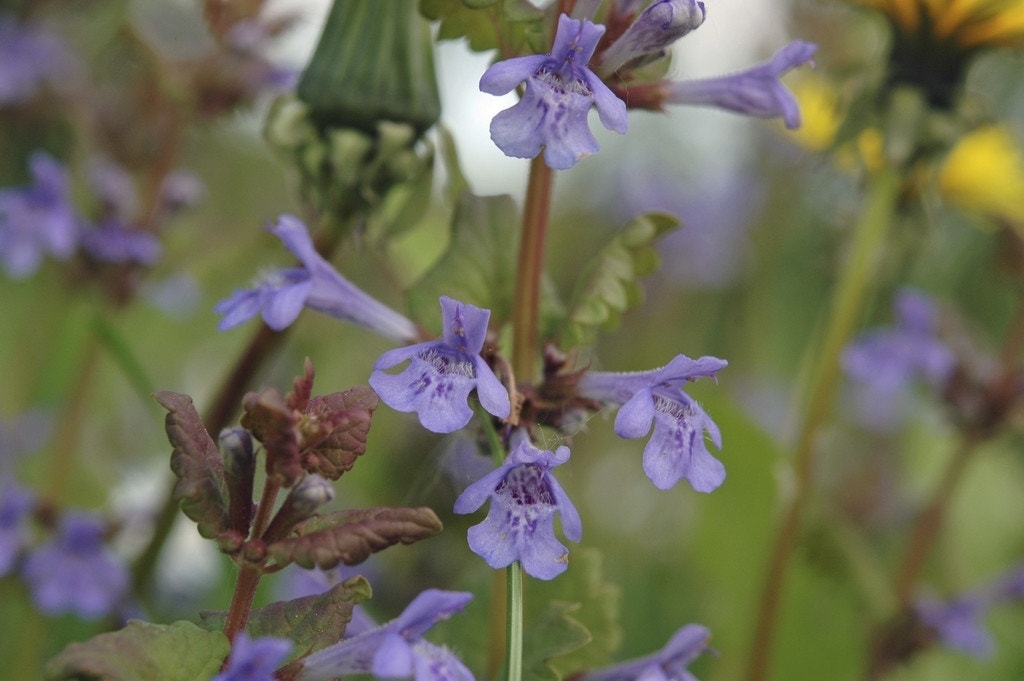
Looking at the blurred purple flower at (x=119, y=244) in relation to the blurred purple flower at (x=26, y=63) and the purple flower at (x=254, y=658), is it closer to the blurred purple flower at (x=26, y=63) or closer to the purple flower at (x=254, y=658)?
the blurred purple flower at (x=26, y=63)

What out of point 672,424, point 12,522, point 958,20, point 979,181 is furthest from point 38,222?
point 979,181

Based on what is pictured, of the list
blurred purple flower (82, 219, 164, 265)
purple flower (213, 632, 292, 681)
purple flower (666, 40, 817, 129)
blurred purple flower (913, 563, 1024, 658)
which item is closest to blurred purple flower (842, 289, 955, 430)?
blurred purple flower (913, 563, 1024, 658)

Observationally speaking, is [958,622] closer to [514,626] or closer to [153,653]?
[514,626]

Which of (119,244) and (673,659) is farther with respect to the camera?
(119,244)

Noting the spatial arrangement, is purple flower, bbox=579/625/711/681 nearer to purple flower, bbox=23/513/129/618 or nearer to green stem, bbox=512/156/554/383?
green stem, bbox=512/156/554/383

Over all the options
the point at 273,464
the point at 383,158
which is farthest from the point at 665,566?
the point at 273,464

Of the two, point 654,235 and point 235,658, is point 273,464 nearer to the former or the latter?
point 235,658
